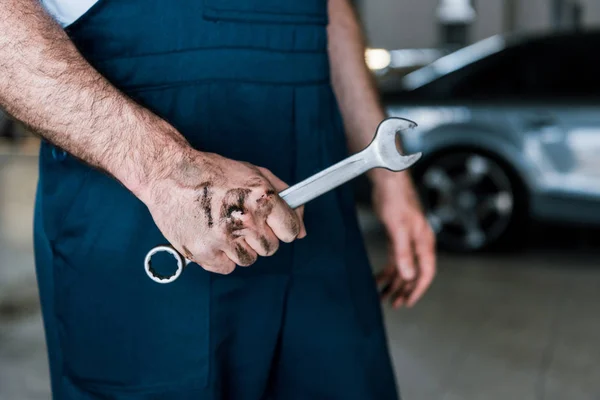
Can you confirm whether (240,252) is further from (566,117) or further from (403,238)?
(566,117)

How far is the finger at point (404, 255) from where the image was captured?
1352 mm

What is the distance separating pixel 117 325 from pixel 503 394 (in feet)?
7.42

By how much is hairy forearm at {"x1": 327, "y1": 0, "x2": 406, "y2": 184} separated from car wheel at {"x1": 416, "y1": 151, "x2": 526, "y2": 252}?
377cm

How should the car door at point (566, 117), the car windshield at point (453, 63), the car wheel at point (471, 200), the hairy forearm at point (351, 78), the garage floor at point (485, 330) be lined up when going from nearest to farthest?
the hairy forearm at point (351, 78) → the garage floor at point (485, 330) → the car door at point (566, 117) → the car wheel at point (471, 200) → the car windshield at point (453, 63)

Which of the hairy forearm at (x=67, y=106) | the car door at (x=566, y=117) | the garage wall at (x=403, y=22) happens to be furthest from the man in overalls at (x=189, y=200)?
the garage wall at (x=403, y=22)

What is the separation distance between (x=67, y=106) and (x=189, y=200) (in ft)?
0.47

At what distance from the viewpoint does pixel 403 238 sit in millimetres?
1356

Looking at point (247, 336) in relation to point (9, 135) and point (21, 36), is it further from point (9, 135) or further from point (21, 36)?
point (9, 135)

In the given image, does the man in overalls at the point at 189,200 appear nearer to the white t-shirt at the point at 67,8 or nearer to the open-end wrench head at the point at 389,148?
the white t-shirt at the point at 67,8

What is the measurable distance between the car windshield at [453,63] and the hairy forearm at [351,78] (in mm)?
3947

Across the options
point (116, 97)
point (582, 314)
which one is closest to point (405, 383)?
point (582, 314)

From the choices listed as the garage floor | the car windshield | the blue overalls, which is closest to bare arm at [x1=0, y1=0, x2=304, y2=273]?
the blue overalls

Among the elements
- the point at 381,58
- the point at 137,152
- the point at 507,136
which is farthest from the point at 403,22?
the point at 137,152

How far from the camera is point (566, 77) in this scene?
5012 mm
